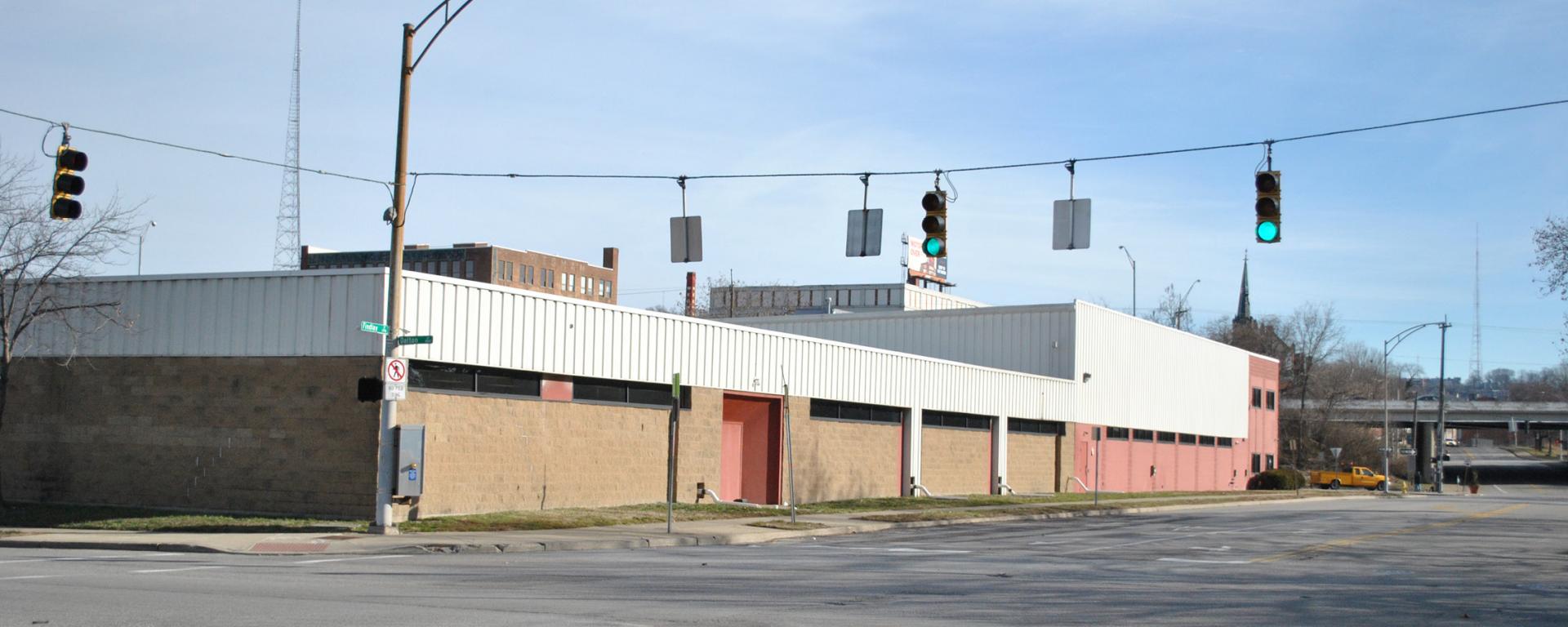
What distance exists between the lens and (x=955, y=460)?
44469mm

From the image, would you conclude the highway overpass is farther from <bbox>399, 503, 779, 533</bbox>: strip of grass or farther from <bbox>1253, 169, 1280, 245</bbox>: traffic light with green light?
<bbox>1253, 169, 1280, 245</bbox>: traffic light with green light

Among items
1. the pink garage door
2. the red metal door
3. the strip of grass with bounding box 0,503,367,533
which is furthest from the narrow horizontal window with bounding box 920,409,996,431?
the strip of grass with bounding box 0,503,367,533

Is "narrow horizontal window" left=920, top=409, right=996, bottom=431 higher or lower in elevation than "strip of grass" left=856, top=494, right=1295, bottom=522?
higher

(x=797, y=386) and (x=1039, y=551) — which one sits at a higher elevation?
(x=797, y=386)

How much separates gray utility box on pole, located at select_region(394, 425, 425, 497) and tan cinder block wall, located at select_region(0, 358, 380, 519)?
927mm

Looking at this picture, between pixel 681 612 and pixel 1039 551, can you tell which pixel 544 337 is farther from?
pixel 681 612

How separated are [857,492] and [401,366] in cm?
1883

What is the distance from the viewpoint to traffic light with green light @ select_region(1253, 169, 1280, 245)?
1984cm

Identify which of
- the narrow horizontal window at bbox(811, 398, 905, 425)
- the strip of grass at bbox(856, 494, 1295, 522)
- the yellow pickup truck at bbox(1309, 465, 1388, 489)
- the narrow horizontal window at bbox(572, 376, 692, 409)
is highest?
the narrow horizontal window at bbox(572, 376, 692, 409)

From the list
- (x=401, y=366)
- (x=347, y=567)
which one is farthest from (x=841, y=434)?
(x=347, y=567)

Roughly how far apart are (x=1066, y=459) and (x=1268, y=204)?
3262 cm

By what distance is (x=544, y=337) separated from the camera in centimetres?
2795

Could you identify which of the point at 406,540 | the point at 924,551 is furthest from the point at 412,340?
the point at 924,551

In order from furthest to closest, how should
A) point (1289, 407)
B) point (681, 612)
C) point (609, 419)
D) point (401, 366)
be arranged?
point (1289, 407) → point (609, 419) → point (401, 366) → point (681, 612)
